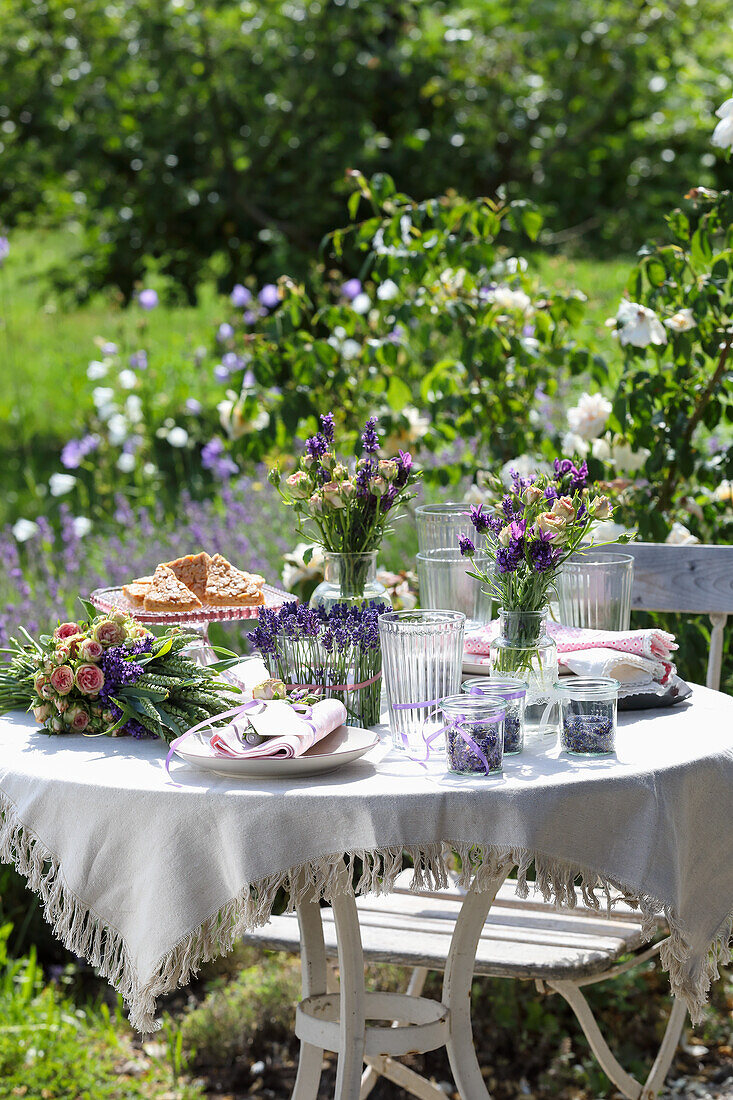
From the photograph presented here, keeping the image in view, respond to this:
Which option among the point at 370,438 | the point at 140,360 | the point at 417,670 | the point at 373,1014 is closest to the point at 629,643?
the point at 417,670

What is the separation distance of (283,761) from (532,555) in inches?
18.5

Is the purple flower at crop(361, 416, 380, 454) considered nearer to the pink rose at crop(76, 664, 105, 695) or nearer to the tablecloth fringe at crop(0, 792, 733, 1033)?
the pink rose at crop(76, 664, 105, 695)

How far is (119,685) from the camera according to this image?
1.83 metres

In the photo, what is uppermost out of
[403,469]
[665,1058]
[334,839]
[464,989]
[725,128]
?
[725,128]

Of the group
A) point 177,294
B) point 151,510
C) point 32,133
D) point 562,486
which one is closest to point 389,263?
point 562,486

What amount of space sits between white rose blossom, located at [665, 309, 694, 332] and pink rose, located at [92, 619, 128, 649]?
172 cm

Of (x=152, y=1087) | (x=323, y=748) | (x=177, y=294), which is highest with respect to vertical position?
(x=177, y=294)

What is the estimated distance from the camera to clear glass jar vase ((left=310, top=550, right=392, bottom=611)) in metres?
1.98

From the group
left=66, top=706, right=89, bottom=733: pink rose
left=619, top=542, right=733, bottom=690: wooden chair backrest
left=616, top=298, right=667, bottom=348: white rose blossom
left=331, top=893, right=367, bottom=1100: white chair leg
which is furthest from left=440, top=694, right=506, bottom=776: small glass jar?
left=616, top=298, right=667, bottom=348: white rose blossom

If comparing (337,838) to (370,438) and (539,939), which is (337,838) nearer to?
(370,438)

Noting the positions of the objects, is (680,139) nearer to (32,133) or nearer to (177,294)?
(177,294)

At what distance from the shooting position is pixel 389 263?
10.8 ft

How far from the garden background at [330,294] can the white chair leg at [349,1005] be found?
3.11ft

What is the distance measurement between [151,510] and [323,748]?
3.97 meters
